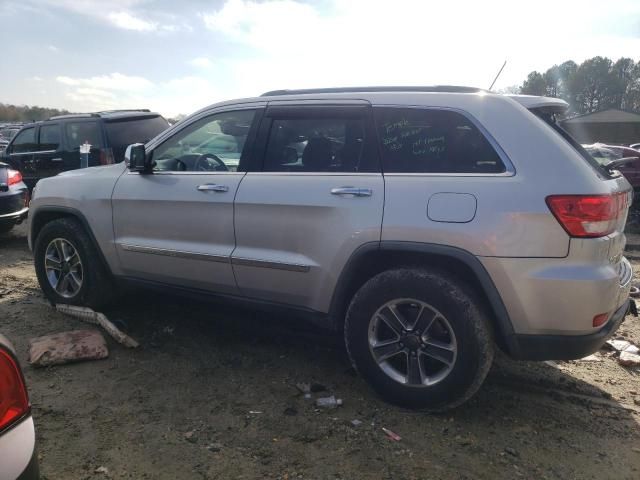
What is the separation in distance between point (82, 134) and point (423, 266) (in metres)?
7.53

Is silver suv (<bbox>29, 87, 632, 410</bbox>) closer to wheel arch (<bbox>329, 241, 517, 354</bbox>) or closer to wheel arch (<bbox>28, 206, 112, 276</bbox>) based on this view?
wheel arch (<bbox>329, 241, 517, 354</bbox>)

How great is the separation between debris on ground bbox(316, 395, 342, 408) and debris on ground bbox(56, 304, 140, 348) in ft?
5.26

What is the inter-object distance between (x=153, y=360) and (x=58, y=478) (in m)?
1.33

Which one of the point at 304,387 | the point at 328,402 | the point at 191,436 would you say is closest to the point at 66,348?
the point at 191,436

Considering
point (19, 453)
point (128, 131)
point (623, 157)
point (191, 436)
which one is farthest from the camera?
point (623, 157)

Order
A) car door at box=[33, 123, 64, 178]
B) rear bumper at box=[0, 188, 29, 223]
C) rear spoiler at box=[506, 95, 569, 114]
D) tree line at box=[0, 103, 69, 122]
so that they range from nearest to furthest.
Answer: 1. rear spoiler at box=[506, 95, 569, 114]
2. rear bumper at box=[0, 188, 29, 223]
3. car door at box=[33, 123, 64, 178]
4. tree line at box=[0, 103, 69, 122]

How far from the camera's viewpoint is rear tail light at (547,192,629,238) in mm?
2662

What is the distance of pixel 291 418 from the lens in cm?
311

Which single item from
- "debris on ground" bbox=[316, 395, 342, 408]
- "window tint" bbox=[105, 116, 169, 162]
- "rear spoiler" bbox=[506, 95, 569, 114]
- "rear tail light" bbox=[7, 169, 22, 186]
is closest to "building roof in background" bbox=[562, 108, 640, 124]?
"window tint" bbox=[105, 116, 169, 162]

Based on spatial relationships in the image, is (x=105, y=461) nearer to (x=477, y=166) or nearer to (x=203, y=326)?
(x=203, y=326)

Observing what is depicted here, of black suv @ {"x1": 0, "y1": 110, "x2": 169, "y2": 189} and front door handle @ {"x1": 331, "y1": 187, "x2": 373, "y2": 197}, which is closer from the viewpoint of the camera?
front door handle @ {"x1": 331, "y1": 187, "x2": 373, "y2": 197}

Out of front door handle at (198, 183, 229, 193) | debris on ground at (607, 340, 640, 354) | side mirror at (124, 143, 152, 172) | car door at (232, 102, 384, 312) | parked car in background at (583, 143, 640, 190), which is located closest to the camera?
car door at (232, 102, 384, 312)

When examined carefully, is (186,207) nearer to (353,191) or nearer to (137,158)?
(137,158)

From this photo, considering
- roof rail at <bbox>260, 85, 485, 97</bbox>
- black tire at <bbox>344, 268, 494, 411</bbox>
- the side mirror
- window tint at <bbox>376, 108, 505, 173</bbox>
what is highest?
roof rail at <bbox>260, 85, 485, 97</bbox>
